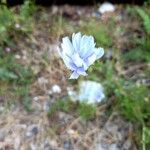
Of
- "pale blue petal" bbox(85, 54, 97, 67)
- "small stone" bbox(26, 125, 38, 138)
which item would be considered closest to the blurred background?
"small stone" bbox(26, 125, 38, 138)

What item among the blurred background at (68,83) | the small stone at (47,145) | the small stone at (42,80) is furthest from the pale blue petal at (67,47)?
the small stone at (42,80)

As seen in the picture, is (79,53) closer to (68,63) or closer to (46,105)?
(68,63)

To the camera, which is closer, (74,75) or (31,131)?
(74,75)

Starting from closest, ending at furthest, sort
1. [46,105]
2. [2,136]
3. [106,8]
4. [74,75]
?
[74,75]
[2,136]
[46,105]
[106,8]

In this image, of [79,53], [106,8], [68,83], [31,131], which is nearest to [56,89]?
[68,83]

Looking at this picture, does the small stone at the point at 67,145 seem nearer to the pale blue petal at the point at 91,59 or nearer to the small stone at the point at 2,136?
the small stone at the point at 2,136

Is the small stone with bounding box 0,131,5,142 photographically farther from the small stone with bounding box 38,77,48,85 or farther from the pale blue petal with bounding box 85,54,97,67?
the pale blue petal with bounding box 85,54,97,67
